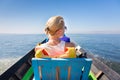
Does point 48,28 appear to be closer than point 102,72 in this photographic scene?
Yes

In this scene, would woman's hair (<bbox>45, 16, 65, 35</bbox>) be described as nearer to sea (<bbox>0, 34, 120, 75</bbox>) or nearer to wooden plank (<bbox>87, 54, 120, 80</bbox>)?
sea (<bbox>0, 34, 120, 75</bbox>)

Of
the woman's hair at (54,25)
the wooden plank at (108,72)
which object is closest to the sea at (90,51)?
the woman's hair at (54,25)

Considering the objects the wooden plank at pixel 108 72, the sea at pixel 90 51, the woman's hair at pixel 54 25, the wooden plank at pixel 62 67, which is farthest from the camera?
the sea at pixel 90 51

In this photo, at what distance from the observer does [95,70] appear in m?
3.68

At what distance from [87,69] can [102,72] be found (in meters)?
1.15

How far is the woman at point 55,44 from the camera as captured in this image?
2.15 m

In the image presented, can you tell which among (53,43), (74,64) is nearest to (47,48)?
(53,43)

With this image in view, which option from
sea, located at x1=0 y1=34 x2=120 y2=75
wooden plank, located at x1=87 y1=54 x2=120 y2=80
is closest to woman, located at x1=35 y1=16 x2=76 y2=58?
sea, located at x1=0 y1=34 x2=120 y2=75

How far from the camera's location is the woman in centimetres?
215

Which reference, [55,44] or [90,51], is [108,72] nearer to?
[55,44]

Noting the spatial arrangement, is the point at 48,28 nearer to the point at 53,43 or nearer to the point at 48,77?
the point at 53,43

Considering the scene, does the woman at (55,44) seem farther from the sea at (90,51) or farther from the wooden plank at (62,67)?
the sea at (90,51)

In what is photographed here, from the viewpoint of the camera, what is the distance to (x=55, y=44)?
234cm

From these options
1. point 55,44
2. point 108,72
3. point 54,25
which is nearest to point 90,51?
point 108,72
